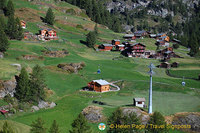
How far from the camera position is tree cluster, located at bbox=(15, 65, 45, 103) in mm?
58375

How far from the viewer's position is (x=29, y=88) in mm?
59375

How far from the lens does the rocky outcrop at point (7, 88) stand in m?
58.4

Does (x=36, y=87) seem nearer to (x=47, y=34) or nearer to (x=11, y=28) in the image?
(x=11, y=28)

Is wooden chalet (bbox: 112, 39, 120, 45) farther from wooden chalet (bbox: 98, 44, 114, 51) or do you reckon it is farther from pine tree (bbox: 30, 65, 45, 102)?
pine tree (bbox: 30, 65, 45, 102)

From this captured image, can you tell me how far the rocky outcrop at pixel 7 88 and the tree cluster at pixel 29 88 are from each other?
126cm

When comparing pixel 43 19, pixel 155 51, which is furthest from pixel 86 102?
pixel 43 19

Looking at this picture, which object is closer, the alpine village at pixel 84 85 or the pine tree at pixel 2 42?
the alpine village at pixel 84 85

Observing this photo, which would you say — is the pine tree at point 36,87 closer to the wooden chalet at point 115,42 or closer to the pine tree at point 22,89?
the pine tree at point 22,89

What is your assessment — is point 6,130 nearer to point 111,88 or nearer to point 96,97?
point 96,97

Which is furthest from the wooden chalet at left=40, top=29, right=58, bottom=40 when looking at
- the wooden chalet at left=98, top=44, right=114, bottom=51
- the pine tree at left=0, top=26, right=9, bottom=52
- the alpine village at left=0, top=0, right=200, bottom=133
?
the pine tree at left=0, top=26, right=9, bottom=52

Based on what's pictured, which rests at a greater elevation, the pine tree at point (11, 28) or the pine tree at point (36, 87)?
the pine tree at point (11, 28)

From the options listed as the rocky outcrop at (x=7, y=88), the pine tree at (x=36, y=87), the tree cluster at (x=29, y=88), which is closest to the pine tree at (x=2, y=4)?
the tree cluster at (x=29, y=88)

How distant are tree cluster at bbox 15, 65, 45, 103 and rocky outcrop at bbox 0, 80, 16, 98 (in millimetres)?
1263

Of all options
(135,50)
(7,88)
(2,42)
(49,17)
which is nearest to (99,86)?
(7,88)
